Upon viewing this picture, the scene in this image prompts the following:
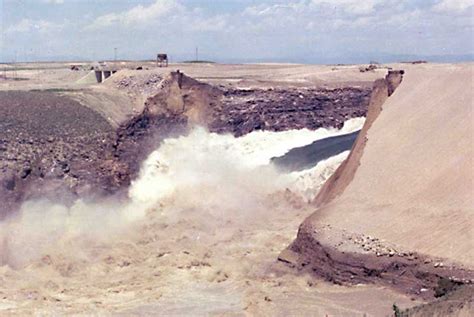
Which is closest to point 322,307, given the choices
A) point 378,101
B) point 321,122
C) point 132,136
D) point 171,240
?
point 171,240

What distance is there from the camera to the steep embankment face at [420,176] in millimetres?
27509

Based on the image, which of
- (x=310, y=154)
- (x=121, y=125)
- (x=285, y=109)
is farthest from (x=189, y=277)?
(x=285, y=109)

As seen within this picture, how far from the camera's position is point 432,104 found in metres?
36.1

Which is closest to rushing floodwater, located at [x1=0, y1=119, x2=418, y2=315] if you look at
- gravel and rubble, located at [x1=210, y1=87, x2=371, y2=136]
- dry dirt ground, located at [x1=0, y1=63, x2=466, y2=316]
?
dry dirt ground, located at [x1=0, y1=63, x2=466, y2=316]

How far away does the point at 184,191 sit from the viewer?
4122 cm

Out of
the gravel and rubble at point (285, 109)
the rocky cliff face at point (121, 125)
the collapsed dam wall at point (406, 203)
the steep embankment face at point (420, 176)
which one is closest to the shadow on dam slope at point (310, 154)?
the gravel and rubble at point (285, 109)

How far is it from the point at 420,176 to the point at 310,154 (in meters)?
14.5

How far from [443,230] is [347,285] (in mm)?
3930

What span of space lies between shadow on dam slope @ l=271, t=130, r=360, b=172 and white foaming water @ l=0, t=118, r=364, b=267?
72 centimetres

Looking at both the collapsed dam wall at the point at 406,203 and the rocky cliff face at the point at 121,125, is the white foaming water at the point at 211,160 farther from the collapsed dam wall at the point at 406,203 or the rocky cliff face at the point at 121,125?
Result: the collapsed dam wall at the point at 406,203

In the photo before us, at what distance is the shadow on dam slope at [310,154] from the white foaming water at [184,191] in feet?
2.35

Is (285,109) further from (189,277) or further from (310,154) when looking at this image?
(189,277)

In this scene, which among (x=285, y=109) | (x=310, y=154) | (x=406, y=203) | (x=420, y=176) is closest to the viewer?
(x=406, y=203)

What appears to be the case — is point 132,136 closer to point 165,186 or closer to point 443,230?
point 165,186
